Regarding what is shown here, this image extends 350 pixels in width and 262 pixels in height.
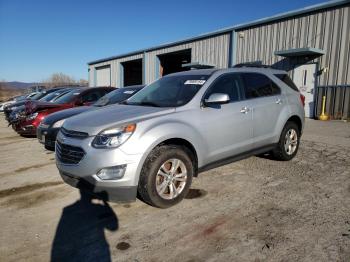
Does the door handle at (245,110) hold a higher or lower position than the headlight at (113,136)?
higher

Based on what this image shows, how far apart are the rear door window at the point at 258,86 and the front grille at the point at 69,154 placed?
2.70m

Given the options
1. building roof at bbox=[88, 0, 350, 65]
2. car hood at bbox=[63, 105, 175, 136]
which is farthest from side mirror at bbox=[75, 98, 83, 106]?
building roof at bbox=[88, 0, 350, 65]

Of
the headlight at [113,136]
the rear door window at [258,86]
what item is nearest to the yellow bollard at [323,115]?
the rear door window at [258,86]

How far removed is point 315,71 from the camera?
42.9ft

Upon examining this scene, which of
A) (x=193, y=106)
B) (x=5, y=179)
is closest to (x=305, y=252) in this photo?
(x=193, y=106)

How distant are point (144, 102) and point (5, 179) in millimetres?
2870

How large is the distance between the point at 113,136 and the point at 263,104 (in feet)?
8.82

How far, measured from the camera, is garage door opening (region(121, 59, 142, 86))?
29.5 metres

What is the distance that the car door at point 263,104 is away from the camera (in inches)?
183

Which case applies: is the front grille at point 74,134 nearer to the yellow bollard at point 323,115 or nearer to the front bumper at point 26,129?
the front bumper at point 26,129

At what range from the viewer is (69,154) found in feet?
11.6

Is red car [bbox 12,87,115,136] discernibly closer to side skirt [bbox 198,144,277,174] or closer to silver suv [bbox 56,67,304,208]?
silver suv [bbox 56,67,304,208]

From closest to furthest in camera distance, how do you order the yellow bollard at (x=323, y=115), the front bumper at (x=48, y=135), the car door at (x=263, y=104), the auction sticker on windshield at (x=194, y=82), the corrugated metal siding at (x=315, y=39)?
the auction sticker on windshield at (x=194, y=82) < the car door at (x=263, y=104) < the front bumper at (x=48, y=135) < the corrugated metal siding at (x=315, y=39) < the yellow bollard at (x=323, y=115)

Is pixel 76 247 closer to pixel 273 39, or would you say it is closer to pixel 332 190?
pixel 332 190
